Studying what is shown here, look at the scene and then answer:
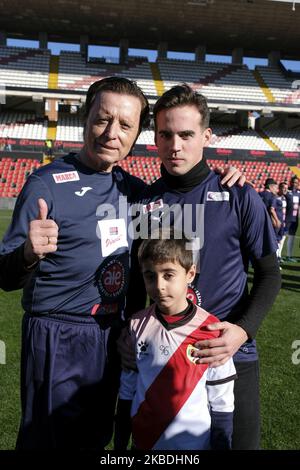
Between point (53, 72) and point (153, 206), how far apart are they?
1401 inches

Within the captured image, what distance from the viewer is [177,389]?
1.86m

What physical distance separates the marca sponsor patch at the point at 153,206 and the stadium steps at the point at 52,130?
29.4 m

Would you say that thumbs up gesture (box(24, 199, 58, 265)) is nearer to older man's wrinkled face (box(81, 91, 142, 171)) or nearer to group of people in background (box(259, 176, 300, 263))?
older man's wrinkled face (box(81, 91, 142, 171))

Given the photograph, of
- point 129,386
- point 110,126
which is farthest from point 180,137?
point 129,386

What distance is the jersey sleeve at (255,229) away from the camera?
6.49 feet

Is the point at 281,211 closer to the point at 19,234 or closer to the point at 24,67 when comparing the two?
the point at 19,234

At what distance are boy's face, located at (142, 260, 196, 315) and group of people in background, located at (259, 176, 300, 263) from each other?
347 inches

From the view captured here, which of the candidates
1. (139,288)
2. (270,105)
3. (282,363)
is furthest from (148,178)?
(139,288)

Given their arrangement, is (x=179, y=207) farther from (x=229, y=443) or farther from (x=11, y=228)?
(x=229, y=443)

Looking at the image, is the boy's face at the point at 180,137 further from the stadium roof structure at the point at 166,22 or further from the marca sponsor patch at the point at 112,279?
the stadium roof structure at the point at 166,22

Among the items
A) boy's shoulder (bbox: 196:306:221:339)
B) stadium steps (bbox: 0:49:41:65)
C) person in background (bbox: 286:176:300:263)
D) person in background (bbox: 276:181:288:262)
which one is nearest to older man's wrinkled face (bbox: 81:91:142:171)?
boy's shoulder (bbox: 196:306:221:339)

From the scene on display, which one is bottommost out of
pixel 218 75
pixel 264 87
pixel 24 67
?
pixel 264 87

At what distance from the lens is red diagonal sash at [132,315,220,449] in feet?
6.11

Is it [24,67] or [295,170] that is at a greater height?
[24,67]
